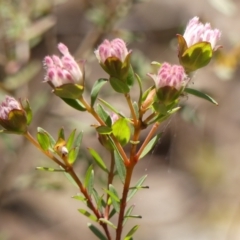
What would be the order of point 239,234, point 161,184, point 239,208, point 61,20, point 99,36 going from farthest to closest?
1. point 61,20
2. point 161,184
3. point 239,208
4. point 239,234
5. point 99,36

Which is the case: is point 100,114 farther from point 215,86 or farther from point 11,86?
point 215,86

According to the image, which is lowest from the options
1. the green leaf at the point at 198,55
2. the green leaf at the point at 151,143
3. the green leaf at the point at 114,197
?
the green leaf at the point at 114,197

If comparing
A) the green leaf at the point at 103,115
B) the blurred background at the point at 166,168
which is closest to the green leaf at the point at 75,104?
the green leaf at the point at 103,115

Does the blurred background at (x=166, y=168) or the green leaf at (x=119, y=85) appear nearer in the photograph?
the green leaf at (x=119, y=85)

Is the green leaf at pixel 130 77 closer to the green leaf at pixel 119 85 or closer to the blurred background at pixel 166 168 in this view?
the green leaf at pixel 119 85

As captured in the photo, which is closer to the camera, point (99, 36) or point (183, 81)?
point (183, 81)

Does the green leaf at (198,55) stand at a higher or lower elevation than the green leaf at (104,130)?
higher

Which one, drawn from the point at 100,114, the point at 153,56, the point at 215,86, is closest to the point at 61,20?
the point at 153,56
